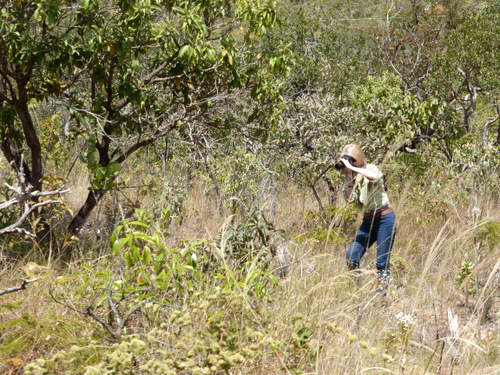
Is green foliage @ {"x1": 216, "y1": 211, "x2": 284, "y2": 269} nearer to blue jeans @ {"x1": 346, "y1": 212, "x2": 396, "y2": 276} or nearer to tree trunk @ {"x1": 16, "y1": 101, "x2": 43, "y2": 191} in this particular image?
blue jeans @ {"x1": 346, "y1": 212, "x2": 396, "y2": 276}

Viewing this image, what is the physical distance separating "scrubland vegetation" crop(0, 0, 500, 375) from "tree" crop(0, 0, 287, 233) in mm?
23

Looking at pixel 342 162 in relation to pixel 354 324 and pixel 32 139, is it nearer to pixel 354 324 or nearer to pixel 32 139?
pixel 354 324

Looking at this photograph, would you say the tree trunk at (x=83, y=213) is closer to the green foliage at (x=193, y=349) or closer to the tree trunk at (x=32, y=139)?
the tree trunk at (x=32, y=139)

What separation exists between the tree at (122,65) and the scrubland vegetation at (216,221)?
2 cm

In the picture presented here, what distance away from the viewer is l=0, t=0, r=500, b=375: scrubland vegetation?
233 cm

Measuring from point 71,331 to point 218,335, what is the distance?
2.84ft

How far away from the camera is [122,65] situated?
4387 millimetres

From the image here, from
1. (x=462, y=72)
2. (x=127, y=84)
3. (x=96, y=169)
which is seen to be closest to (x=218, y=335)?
(x=96, y=169)

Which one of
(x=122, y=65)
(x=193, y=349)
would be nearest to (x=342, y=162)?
(x=122, y=65)

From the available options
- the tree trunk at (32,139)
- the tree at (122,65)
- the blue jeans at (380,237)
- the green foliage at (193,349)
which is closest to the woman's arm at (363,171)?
the blue jeans at (380,237)

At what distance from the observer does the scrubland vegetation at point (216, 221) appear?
2.33 meters

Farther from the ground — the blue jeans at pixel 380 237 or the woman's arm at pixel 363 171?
the woman's arm at pixel 363 171

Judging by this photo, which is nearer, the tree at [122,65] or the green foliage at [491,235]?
the tree at [122,65]

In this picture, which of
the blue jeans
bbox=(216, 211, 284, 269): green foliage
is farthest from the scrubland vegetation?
the blue jeans
